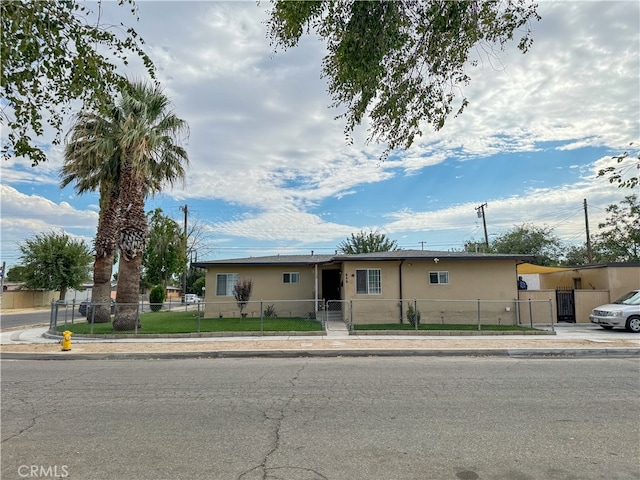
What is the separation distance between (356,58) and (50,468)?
18.0 feet

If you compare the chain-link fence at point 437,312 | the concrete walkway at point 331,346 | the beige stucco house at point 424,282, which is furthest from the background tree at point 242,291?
the concrete walkway at point 331,346

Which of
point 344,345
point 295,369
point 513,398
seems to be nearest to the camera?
point 513,398

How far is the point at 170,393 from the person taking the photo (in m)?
7.02

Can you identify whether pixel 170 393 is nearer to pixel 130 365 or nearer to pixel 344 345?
pixel 130 365

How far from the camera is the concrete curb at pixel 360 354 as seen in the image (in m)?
11.4

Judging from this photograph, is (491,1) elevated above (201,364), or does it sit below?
above

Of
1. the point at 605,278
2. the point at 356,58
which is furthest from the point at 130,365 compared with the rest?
the point at 605,278

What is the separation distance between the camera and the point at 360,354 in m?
11.4

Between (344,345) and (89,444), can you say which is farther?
(344,345)

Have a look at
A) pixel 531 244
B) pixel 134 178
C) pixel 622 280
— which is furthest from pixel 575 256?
pixel 134 178

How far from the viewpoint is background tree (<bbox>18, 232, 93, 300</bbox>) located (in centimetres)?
3912

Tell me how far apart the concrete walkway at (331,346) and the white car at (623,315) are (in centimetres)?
76

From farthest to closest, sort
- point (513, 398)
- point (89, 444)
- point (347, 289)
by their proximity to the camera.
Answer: point (347, 289) < point (513, 398) < point (89, 444)

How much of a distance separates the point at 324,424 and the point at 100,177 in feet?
58.3
